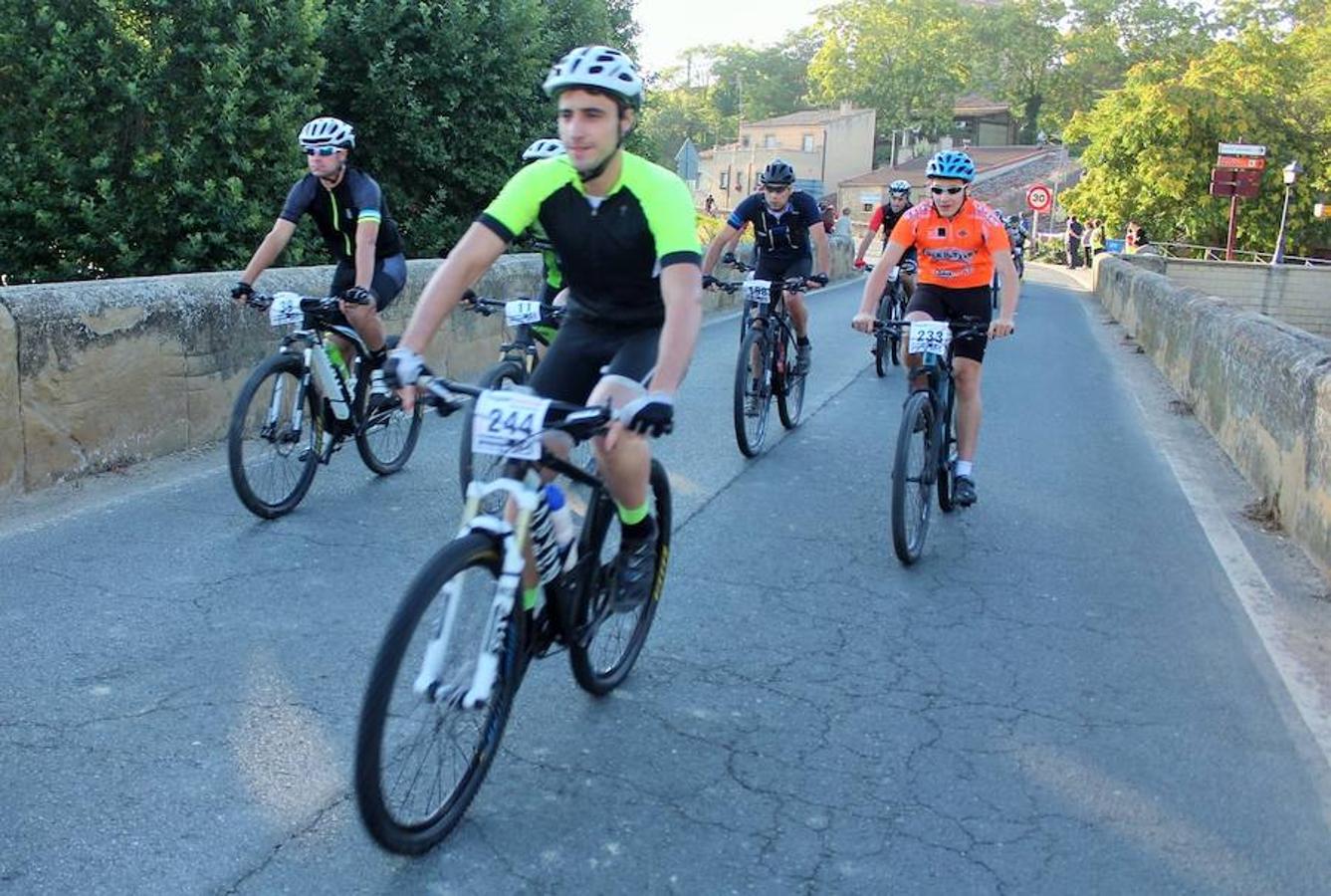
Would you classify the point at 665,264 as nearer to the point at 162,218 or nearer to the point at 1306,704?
the point at 1306,704

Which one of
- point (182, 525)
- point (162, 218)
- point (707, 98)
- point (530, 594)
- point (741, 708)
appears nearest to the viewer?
point (530, 594)

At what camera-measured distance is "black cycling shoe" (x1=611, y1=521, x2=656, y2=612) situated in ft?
13.2

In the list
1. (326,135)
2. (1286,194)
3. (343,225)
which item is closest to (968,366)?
(343,225)

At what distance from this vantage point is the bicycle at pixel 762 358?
8.13 metres

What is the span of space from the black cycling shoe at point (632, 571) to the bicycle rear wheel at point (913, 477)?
1.89 metres

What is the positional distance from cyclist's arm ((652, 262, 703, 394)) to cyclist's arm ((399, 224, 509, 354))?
1.70ft

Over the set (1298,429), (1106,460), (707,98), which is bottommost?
(1106,460)

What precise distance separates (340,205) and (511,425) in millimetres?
4043

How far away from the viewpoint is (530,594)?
3.39 metres

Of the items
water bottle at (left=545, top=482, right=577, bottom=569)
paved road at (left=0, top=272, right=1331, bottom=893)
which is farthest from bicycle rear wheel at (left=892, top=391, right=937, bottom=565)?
water bottle at (left=545, top=482, right=577, bottom=569)

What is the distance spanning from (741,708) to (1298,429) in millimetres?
4416

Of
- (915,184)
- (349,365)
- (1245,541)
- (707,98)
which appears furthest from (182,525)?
(707,98)

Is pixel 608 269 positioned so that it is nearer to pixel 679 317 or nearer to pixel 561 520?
→ pixel 679 317

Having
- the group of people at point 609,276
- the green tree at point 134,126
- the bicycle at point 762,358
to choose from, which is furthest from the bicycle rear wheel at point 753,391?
the green tree at point 134,126
